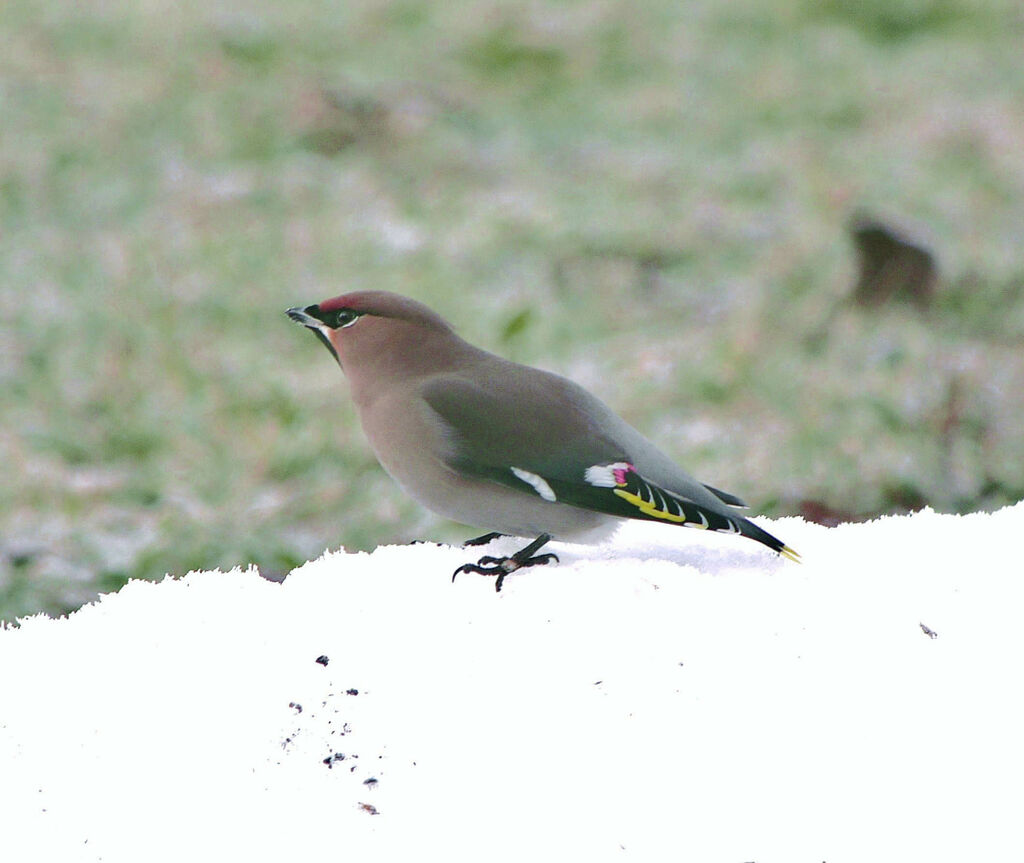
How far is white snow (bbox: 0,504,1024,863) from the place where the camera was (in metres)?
2.28

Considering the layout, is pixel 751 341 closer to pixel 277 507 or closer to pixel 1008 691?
pixel 277 507

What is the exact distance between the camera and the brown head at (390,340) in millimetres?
3420

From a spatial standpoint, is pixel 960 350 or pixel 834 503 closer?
pixel 834 503

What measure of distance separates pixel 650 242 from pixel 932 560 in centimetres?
542

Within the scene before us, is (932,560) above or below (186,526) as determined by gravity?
above

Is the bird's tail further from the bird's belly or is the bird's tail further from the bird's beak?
the bird's beak

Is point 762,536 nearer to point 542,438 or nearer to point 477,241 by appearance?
point 542,438

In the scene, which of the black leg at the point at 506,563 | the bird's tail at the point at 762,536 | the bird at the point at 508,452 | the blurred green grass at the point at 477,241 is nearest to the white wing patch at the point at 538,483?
the bird at the point at 508,452

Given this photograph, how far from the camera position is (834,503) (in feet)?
18.1

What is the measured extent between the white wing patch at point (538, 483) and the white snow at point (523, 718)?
0.50ft

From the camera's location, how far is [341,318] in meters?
3.52

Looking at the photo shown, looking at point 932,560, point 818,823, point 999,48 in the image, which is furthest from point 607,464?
point 999,48

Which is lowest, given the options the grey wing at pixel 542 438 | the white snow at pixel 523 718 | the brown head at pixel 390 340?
the white snow at pixel 523 718

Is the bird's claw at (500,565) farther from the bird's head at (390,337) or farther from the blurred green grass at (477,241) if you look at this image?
the blurred green grass at (477,241)
